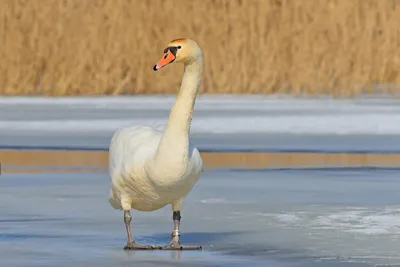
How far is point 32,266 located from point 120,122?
9732 mm

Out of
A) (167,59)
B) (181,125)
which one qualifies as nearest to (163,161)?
(181,125)

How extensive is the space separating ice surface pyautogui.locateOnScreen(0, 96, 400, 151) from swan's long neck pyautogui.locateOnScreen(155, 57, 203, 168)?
227 inches

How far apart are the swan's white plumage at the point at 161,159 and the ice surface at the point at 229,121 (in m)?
5.74

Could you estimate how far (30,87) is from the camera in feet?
67.4

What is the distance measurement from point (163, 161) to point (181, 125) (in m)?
0.28

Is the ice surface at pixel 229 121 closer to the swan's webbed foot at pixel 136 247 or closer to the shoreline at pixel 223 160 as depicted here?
the shoreline at pixel 223 160

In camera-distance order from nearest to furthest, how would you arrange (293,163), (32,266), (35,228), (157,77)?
1. (32,266)
2. (35,228)
3. (293,163)
4. (157,77)

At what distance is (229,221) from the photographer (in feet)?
29.0

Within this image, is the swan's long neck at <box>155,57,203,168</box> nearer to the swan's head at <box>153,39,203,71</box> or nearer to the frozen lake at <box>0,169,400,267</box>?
the swan's head at <box>153,39,203,71</box>

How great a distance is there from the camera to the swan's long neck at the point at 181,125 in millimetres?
7652

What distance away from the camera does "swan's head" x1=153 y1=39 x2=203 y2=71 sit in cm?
799

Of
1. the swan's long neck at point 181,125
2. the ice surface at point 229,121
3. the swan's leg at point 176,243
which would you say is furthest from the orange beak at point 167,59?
the ice surface at point 229,121

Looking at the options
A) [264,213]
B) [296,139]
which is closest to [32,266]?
[264,213]

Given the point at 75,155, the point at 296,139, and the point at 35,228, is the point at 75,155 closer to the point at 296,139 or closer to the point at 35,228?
the point at 296,139
